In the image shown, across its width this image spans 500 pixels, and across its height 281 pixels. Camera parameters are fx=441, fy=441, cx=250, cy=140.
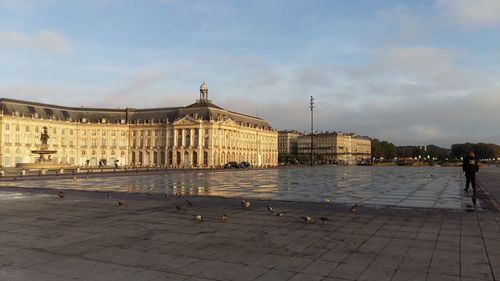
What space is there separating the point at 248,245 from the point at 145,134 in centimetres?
16552

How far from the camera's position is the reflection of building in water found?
505ft

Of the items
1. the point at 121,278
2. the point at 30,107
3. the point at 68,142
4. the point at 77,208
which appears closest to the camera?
the point at 121,278

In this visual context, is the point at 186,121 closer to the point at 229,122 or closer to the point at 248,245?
the point at 229,122

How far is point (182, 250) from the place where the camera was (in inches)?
345

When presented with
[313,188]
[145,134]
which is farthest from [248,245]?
[145,134]

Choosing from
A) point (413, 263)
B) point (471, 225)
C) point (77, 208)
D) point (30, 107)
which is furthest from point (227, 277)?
point (30, 107)

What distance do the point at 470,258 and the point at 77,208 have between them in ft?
42.6

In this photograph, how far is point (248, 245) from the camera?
30.3 ft

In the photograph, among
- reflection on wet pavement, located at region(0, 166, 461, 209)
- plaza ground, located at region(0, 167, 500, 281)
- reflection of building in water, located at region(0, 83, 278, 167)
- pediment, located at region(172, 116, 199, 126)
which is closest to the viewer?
plaza ground, located at region(0, 167, 500, 281)

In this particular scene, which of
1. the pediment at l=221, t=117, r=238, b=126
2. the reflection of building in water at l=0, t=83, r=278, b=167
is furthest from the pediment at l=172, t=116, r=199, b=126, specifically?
the pediment at l=221, t=117, r=238, b=126

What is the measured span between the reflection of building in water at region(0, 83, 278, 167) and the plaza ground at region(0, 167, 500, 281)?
13604 centimetres

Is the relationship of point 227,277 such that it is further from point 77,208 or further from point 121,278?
point 77,208

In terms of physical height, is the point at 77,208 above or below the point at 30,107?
below

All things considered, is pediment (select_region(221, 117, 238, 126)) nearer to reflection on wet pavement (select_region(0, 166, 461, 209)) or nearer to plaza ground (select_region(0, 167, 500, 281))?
reflection on wet pavement (select_region(0, 166, 461, 209))
